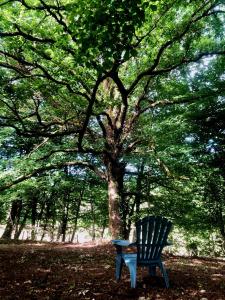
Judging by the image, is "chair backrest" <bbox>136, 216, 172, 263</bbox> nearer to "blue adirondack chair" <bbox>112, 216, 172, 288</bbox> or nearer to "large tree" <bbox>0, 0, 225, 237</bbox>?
"blue adirondack chair" <bbox>112, 216, 172, 288</bbox>

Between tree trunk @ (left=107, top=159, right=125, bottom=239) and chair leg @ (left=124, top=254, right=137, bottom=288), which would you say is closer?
chair leg @ (left=124, top=254, right=137, bottom=288)

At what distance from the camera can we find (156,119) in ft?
41.8

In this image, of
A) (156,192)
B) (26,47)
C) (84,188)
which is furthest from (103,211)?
(26,47)

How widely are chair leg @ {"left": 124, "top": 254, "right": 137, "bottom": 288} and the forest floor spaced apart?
0.43 ft

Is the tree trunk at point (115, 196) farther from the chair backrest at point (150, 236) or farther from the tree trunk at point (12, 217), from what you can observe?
the tree trunk at point (12, 217)

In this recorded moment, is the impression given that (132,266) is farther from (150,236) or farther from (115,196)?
(115,196)

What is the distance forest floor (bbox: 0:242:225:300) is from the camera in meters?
4.34

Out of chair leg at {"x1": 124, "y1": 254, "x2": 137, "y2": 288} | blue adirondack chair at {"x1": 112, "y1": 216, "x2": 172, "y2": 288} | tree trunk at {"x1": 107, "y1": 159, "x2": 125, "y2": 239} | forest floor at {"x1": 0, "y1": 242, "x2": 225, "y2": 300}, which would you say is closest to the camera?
forest floor at {"x1": 0, "y1": 242, "x2": 225, "y2": 300}

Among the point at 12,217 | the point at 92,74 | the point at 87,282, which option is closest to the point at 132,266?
the point at 87,282

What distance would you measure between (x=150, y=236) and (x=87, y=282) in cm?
137

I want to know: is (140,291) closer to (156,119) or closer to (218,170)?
(218,170)

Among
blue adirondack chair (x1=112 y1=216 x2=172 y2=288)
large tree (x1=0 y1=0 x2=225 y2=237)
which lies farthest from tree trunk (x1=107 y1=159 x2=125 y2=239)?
blue adirondack chair (x1=112 y1=216 x2=172 y2=288)

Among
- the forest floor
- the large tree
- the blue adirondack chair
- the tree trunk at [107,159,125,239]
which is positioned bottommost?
the forest floor

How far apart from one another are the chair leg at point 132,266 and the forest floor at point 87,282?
0.13m
